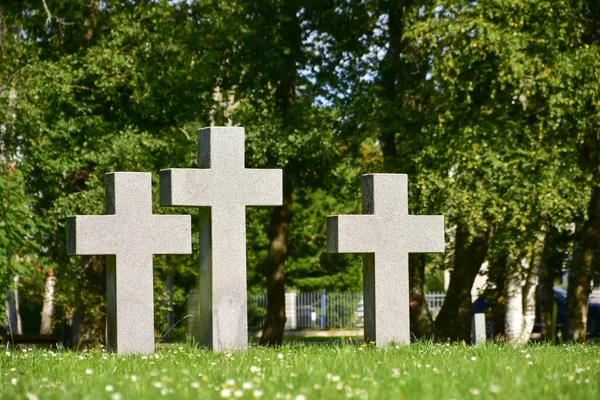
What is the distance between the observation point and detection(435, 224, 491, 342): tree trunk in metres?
21.0

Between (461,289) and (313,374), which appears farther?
(461,289)

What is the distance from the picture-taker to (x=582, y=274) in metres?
18.6

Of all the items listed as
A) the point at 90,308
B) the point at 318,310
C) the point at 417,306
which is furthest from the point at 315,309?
the point at 90,308

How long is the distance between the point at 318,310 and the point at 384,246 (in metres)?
28.4

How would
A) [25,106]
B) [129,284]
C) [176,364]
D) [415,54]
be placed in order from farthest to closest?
[415,54] < [25,106] < [129,284] < [176,364]

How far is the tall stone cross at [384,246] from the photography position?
35.7ft

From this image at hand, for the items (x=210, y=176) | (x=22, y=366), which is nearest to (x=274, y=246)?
(x=210, y=176)

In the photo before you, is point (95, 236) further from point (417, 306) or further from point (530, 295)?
point (530, 295)

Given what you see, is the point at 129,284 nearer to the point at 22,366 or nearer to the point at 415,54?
the point at 22,366

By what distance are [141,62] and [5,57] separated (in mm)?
2509

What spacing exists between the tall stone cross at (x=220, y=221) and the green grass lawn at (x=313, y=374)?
0.92 meters

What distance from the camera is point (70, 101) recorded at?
19.2 meters

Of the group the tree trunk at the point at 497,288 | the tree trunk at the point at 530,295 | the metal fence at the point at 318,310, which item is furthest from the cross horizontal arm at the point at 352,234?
the metal fence at the point at 318,310

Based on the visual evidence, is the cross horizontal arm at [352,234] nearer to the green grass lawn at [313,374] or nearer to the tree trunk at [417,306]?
the green grass lawn at [313,374]
